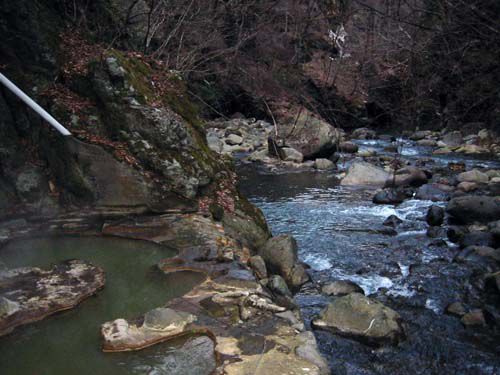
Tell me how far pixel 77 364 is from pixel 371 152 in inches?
585

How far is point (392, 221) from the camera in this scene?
926 cm

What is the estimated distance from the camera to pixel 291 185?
12.9 meters

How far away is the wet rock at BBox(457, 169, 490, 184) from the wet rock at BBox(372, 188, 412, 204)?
7.13 feet

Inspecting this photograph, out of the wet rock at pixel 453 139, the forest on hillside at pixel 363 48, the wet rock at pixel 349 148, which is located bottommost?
the wet rock at pixel 349 148

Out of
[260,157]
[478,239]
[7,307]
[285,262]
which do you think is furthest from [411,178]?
[7,307]

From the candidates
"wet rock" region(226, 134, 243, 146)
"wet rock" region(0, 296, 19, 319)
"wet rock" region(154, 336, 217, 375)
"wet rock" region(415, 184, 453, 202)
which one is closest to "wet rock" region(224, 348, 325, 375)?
"wet rock" region(154, 336, 217, 375)

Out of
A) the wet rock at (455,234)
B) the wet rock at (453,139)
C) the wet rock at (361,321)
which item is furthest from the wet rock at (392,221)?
the wet rock at (453,139)

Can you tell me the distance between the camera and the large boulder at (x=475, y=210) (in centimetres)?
898

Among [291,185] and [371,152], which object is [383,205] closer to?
[291,185]

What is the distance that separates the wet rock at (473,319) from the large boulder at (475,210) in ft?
13.3

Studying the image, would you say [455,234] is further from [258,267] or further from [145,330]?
[145,330]

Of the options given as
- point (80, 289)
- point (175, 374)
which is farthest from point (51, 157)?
point (175, 374)

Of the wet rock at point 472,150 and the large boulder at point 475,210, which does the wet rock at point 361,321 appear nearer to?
the large boulder at point 475,210

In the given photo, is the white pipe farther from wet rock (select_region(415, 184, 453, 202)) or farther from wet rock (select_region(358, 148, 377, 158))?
wet rock (select_region(358, 148, 377, 158))
